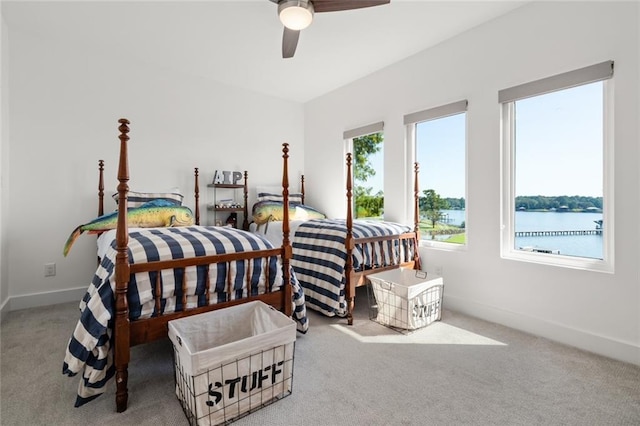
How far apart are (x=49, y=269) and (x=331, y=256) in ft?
8.94

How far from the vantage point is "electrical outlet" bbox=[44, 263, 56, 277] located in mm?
3052

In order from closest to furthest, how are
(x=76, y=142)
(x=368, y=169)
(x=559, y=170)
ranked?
(x=559, y=170)
(x=76, y=142)
(x=368, y=169)

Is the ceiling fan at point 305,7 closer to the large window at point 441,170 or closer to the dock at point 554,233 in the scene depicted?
the large window at point 441,170

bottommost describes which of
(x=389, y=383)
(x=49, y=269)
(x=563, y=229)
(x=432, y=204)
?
(x=389, y=383)

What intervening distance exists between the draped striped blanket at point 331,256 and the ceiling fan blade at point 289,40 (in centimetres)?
153

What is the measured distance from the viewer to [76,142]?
3.17 meters

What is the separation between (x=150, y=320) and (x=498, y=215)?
261cm

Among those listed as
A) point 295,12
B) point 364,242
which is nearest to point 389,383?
point 364,242

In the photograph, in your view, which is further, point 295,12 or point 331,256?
point 331,256

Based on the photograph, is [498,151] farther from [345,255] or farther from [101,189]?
[101,189]

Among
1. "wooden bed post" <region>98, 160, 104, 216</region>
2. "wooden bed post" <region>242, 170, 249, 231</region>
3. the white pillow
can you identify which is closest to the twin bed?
the white pillow

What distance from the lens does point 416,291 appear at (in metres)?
2.40

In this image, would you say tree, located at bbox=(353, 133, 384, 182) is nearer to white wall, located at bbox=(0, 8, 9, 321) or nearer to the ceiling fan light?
the ceiling fan light

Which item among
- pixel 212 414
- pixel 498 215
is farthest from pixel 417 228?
pixel 212 414
